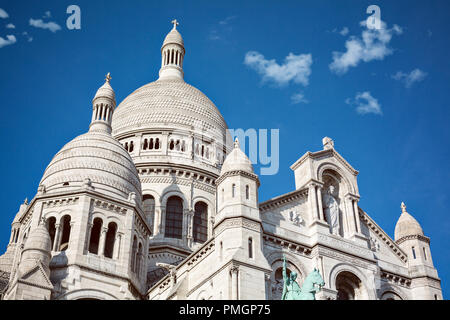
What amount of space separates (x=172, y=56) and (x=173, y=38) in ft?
6.17

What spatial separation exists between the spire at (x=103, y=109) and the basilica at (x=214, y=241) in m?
0.09

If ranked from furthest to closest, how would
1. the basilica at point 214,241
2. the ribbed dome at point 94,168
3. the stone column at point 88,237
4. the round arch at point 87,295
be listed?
the ribbed dome at point 94,168
the stone column at point 88,237
the round arch at point 87,295
the basilica at point 214,241

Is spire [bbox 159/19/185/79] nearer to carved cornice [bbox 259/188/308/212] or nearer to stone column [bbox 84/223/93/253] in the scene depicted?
stone column [bbox 84/223/93/253]

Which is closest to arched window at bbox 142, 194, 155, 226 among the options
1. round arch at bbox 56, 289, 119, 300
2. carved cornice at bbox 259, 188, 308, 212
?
round arch at bbox 56, 289, 119, 300

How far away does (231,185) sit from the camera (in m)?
30.1

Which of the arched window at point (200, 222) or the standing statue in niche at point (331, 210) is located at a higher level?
the arched window at point (200, 222)

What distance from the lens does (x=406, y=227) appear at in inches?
1414

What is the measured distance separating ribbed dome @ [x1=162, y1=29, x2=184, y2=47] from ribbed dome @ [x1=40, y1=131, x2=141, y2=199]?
2351 cm

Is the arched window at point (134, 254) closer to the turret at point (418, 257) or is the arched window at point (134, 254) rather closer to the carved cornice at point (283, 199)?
the carved cornice at point (283, 199)

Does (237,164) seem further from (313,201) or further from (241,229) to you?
(313,201)

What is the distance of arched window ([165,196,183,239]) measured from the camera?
46156mm

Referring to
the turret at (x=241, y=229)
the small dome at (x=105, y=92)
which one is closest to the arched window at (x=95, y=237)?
the turret at (x=241, y=229)

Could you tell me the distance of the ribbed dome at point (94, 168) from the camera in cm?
3681
